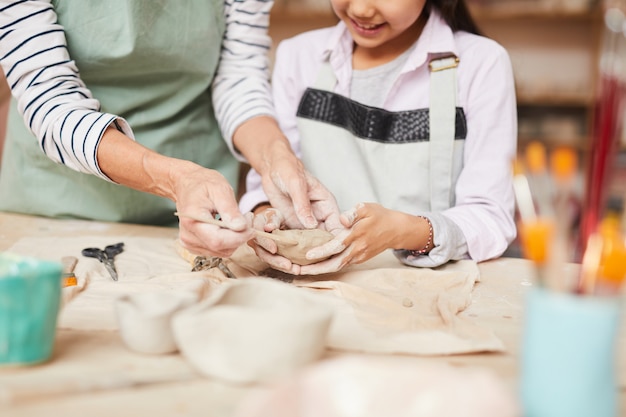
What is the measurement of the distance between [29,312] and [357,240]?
657 millimetres

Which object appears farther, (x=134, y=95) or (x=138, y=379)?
(x=134, y=95)

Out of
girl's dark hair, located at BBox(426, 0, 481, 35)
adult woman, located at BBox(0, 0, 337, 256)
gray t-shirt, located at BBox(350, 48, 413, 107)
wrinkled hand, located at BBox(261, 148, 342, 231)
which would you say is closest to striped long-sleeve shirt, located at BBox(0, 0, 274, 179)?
adult woman, located at BBox(0, 0, 337, 256)

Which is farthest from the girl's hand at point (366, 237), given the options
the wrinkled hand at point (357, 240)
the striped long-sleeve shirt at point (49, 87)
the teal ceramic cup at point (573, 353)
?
the teal ceramic cup at point (573, 353)

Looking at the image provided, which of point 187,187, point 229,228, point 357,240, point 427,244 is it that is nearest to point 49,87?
point 187,187

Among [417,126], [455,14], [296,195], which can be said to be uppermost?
[455,14]

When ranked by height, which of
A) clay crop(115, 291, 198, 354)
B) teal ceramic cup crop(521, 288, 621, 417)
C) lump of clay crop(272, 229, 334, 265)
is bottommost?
lump of clay crop(272, 229, 334, 265)

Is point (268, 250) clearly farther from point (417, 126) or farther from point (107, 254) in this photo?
point (417, 126)

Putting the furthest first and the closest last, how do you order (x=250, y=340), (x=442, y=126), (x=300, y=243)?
(x=442, y=126) → (x=300, y=243) → (x=250, y=340)

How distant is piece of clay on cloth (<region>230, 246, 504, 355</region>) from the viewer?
3.09 feet

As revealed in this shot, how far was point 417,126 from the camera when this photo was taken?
1565 millimetres

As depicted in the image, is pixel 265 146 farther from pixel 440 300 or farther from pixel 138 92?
pixel 440 300

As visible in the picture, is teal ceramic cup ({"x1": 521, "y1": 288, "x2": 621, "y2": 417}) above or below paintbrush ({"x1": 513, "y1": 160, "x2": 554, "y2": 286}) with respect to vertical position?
below

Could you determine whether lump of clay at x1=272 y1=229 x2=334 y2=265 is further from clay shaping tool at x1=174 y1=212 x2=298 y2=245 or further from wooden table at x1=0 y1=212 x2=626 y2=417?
wooden table at x1=0 y1=212 x2=626 y2=417

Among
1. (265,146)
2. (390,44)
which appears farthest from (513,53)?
(265,146)
